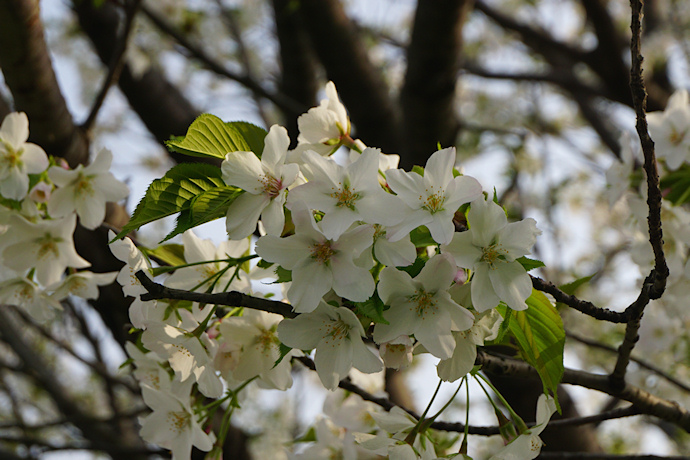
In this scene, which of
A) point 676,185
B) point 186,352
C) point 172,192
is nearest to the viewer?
point 172,192

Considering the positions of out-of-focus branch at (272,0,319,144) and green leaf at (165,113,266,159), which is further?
out-of-focus branch at (272,0,319,144)

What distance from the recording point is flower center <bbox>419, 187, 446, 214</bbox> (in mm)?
825

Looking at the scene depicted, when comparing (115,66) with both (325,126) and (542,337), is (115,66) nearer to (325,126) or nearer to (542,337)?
(325,126)

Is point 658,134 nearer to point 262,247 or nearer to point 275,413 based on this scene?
point 262,247

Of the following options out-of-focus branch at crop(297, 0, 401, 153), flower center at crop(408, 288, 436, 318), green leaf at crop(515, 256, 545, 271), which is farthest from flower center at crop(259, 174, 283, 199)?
out-of-focus branch at crop(297, 0, 401, 153)

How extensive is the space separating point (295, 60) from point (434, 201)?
280cm

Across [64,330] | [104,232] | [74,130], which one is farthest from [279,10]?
[64,330]

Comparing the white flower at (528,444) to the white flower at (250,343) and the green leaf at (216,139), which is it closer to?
the white flower at (250,343)

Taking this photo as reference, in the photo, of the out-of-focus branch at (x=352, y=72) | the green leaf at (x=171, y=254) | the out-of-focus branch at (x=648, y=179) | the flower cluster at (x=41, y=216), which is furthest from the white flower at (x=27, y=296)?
the out-of-focus branch at (x=352, y=72)

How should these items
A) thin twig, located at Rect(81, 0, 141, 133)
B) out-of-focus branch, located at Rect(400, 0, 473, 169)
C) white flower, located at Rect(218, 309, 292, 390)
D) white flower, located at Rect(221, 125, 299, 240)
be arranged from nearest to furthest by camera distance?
1. white flower, located at Rect(221, 125, 299, 240)
2. white flower, located at Rect(218, 309, 292, 390)
3. thin twig, located at Rect(81, 0, 141, 133)
4. out-of-focus branch, located at Rect(400, 0, 473, 169)

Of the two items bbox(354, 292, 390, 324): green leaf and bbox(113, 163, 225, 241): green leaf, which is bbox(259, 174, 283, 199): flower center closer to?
bbox(113, 163, 225, 241): green leaf

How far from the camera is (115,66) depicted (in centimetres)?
212

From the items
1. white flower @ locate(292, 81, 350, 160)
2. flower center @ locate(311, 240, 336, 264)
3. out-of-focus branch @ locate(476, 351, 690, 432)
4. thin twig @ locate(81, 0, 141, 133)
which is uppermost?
thin twig @ locate(81, 0, 141, 133)

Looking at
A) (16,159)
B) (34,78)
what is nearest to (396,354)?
(16,159)
